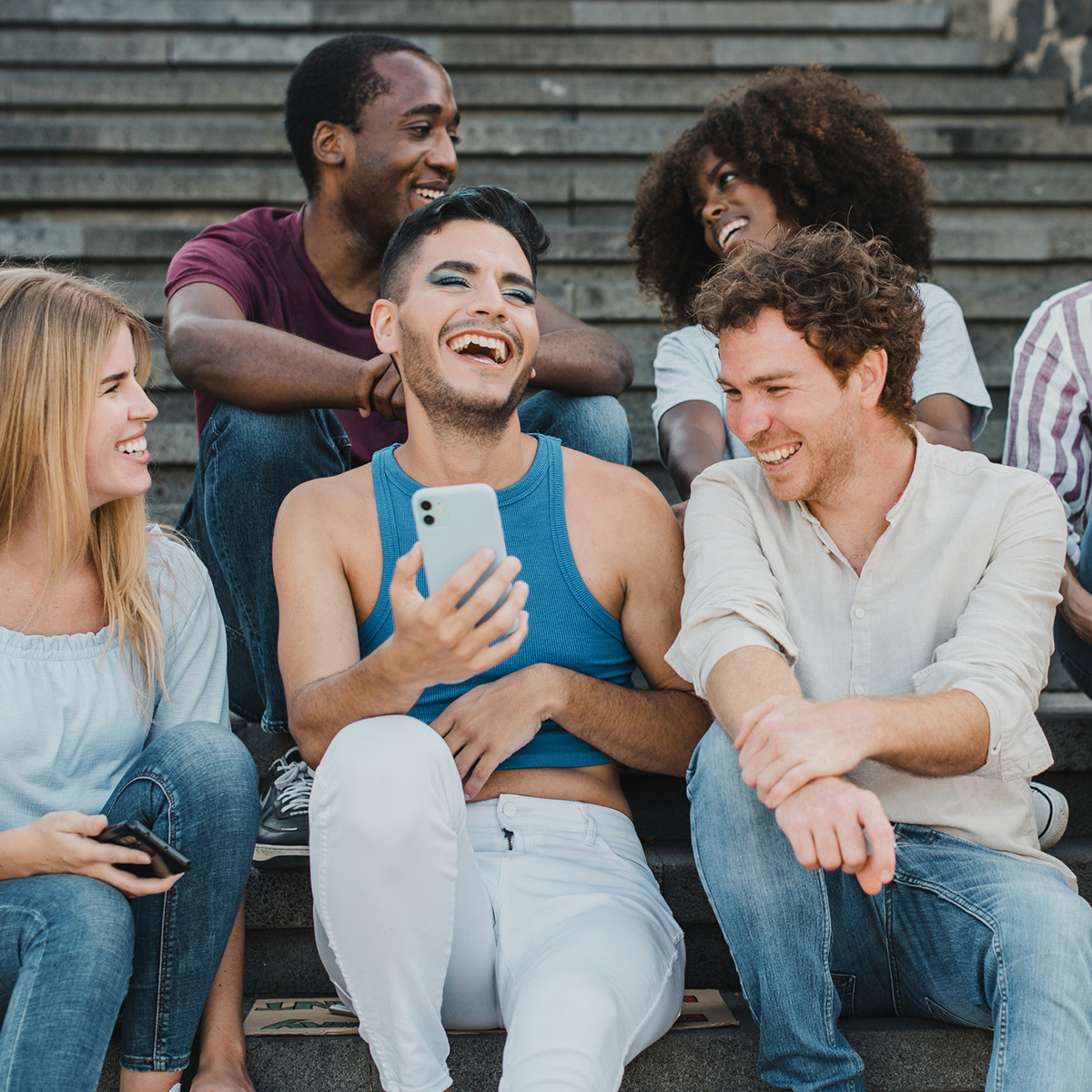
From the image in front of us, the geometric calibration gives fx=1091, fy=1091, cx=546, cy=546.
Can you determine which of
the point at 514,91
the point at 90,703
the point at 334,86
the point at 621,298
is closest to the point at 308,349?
the point at 90,703

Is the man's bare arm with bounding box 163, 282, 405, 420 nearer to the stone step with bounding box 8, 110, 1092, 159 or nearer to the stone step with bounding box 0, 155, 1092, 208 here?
the stone step with bounding box 0, 155, 1092, 208

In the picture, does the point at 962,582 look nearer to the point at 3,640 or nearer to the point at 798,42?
the point at 3,640

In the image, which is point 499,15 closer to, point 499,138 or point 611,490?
point 499,138

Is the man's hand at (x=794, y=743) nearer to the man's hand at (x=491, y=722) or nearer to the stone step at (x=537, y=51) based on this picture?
the man's hand at (x=491, y=722)

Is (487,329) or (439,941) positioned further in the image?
(487,329)

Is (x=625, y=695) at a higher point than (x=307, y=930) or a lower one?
higher

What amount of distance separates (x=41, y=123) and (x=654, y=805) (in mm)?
3769

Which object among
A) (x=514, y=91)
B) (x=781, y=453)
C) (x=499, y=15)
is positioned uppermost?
(x=499, y=15)

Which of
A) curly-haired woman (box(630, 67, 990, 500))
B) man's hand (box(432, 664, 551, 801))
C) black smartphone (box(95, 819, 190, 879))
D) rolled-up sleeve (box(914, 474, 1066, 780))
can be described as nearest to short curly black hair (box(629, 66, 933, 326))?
curly-haired woman (box(630, 67, 990, 500))

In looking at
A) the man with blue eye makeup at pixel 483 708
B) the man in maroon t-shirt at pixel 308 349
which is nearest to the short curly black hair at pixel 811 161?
the man in maroon t-shirt at pixel 308 349

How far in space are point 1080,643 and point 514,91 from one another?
3628 mm

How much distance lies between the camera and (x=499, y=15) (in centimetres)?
516

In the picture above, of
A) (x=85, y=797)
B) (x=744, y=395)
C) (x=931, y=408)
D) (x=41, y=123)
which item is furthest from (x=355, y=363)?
(x=41, y=123)

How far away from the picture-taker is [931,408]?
244 centimetres
